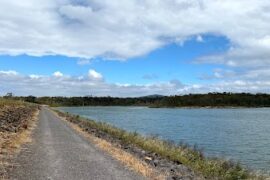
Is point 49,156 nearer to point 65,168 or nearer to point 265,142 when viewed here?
point 65,168

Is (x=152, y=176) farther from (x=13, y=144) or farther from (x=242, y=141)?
(x=242, y=141)

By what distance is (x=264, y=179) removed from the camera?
60.9 ft

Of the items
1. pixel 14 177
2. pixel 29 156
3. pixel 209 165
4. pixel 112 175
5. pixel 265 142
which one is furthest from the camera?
pixel 265 142

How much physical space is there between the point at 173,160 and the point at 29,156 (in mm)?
7511

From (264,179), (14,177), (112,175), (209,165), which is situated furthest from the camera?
(209,165)

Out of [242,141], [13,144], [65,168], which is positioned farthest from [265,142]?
[65,168]

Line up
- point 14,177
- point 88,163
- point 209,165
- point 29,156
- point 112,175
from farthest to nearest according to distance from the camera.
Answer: point 209,165
point 29,156
point 88,163
point 112,175
point 14,177

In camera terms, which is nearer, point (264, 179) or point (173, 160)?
point (264, 179)

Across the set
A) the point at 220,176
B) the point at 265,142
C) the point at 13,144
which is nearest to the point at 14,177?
the point at 13,144

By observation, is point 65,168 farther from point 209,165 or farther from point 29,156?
point 209,165

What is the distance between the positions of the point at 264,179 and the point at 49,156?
888 cm

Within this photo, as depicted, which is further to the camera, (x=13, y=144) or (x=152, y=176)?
(x=13, y=144)

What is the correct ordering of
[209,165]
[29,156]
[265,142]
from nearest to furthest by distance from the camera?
[29,156]
[209,165]
[265,142]

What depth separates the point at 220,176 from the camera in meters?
18.8
